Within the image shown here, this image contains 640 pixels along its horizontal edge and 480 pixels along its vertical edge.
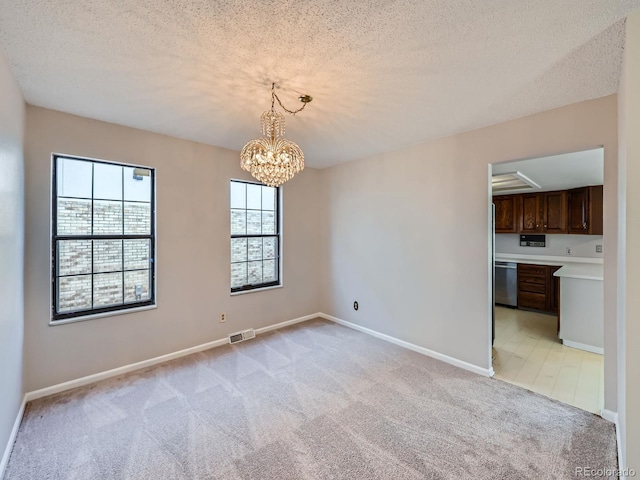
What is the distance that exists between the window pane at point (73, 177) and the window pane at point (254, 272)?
6.56 feet

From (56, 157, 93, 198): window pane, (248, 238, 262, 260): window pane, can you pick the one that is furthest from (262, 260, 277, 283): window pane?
(56, 157, 93, 198): window pane

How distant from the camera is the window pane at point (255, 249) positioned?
4055 millimetres

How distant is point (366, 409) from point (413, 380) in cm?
71

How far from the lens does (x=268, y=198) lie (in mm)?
4250

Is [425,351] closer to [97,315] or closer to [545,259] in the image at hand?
[97,315]

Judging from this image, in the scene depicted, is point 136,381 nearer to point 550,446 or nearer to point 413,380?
point 413,380

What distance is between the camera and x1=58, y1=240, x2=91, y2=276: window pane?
2.65 meters

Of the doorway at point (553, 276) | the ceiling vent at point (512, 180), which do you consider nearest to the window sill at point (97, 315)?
A: the doorway at point (553, 276)

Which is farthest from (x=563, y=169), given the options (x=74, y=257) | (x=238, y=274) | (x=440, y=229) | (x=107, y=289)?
(x=74, y=257)

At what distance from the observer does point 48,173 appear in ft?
8.25

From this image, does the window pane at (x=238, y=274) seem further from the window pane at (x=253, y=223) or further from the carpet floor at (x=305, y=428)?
the carpet floor at (x=305, y=428)

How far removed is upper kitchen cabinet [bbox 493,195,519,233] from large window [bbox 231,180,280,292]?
15.3 ft

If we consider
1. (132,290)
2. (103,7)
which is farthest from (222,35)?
(132,290)

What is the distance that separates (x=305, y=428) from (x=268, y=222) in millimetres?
2816
